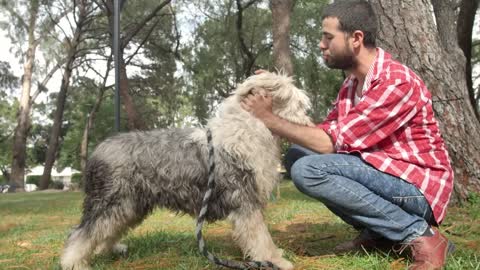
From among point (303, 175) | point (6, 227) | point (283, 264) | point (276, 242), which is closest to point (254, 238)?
point (283, 264)

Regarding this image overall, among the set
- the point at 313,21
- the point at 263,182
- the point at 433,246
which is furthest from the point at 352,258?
the point at 313,21

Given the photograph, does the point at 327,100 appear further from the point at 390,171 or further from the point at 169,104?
the point at 390,171

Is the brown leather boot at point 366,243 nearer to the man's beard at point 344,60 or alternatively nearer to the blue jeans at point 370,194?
the blue jeans at point 370,194

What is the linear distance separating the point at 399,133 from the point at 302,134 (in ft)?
2.42

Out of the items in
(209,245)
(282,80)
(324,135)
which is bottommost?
(209,245)

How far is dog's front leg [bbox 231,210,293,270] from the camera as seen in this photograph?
394 cm

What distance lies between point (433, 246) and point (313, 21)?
25.2 m

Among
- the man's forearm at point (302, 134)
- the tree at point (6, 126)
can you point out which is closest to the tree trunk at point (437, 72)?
the man's forearm at point (302, 134)

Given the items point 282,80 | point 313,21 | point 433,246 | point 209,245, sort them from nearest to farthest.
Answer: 1. point 433,246
2. point 282,80
3. point 209,245
4. point 313,21

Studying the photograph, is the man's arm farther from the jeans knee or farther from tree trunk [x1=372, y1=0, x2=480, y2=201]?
tree trunk [x1=372, y1=0, x2=480, y2=201]

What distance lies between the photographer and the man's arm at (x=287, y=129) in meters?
3.91

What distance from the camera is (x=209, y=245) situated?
491 cm

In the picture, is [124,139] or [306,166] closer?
[306,166]

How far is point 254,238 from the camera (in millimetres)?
3957
